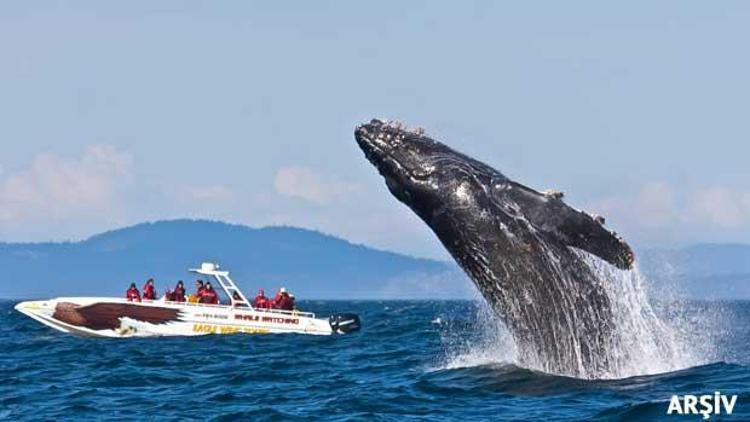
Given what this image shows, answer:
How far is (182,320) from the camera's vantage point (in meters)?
36.4

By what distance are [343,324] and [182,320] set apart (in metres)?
4.11

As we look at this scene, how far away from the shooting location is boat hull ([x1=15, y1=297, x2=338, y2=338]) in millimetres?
36375

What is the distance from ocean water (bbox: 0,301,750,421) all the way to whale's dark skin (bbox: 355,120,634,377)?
1.24 feet

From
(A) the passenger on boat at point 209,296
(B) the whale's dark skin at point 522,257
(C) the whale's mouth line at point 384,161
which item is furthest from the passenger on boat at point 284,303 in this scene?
(B) the whale's dark skin at point 522,257

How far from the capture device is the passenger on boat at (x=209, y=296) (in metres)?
38.1

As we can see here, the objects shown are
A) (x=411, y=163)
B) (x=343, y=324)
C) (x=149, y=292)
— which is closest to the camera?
(x=411, y=163)

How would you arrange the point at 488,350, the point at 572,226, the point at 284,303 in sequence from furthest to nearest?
1. the point at 284,303
2. the point at 488,350
3. the point at 572,226

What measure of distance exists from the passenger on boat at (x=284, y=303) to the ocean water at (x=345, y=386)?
34.6 feet

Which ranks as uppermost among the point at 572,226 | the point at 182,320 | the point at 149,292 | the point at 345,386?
the point at 149,292

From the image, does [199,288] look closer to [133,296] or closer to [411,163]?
[133,296]

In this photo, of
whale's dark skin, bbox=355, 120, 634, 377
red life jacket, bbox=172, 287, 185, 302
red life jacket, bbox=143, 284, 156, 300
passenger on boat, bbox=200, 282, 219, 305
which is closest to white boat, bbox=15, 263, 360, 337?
red life jacket, bbox=172, 287, 185, 302

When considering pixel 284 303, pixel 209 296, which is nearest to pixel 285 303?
pixel 284 303

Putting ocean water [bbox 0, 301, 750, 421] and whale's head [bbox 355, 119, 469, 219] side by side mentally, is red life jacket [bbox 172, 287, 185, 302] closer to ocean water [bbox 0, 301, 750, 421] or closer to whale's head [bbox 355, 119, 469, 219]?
ocean water [bbox 0, 301, 750, 421]

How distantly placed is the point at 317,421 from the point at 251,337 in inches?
756
